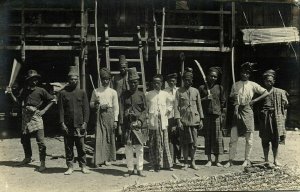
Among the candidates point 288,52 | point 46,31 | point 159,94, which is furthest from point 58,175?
point 288,52

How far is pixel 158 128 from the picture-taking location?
25.5ft

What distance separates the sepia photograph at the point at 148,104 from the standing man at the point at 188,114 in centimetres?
2

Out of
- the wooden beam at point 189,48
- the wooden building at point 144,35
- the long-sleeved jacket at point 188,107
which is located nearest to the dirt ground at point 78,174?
the long-sleeved jacket at point 188,107

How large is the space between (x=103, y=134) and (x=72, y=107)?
1.04m

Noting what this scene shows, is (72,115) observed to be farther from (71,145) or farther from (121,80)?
(121,80)

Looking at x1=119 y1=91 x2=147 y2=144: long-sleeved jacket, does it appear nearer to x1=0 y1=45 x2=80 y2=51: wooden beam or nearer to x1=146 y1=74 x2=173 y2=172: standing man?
x1=146 y1=74 x2=173 y2=172: standing man

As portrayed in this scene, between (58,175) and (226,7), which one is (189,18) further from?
(58,175)

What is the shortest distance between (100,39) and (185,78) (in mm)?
3845

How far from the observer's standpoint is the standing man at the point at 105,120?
816cm

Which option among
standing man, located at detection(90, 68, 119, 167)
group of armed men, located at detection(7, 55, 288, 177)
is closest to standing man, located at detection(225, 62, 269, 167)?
group of armed men, located at detection(7, 55, 288, 177)

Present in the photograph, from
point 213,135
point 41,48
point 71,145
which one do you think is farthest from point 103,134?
Answer: point 41,48

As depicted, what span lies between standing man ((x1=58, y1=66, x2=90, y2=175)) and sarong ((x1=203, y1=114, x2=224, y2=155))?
2.49 meters

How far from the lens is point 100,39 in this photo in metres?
11.1

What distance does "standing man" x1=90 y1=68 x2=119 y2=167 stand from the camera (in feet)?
26.8
